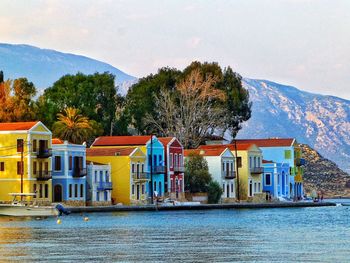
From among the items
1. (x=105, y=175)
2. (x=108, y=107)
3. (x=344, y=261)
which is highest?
(x=108, y=107)

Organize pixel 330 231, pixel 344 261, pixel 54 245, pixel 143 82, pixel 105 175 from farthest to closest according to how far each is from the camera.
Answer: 1. pixel 143 82
2. pixel 105 175
3. pixel 330 231
4. pixel 54 245
5. pixel 344 261

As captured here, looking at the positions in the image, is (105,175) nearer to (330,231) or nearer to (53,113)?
(53,113)

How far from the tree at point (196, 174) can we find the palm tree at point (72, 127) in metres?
11.6

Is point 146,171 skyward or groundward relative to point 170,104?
groundward

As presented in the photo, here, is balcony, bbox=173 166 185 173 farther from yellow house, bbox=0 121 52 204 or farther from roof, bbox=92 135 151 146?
yellow house, bbox=0 121 52 204

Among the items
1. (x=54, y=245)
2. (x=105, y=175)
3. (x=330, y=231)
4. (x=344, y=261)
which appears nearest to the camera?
(x=344, y=261)

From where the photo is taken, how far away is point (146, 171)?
410 ft

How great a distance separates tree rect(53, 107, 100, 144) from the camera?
13138 cm

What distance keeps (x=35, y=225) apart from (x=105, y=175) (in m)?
Result: 35.3

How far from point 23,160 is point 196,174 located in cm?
2650

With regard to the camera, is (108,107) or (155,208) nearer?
(155,208)

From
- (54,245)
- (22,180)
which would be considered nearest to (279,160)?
(22,180)

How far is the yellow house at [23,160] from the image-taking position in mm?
110375

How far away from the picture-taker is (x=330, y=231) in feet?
252
